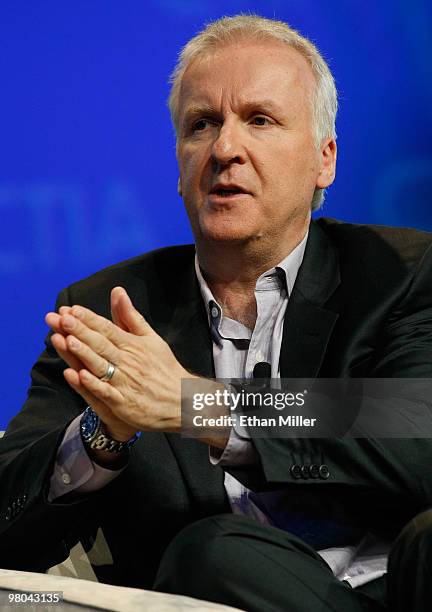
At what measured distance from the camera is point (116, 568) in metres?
1.62

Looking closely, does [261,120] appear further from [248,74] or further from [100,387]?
[100,387]

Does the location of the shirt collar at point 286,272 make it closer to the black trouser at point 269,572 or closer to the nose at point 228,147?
the nose at point 228,147

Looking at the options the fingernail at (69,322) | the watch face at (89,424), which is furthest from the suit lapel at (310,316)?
the fingernail at (69,322)

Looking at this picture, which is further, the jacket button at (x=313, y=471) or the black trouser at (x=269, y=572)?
the jacket button at (x=313, y=471)

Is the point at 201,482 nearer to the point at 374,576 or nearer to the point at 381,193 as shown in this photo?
Result: the point at 374,576

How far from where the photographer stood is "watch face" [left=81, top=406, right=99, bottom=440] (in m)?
1.42

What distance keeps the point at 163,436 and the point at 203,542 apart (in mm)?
480

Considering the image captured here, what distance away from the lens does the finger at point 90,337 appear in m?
1.28

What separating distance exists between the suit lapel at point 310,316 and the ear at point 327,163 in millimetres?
141

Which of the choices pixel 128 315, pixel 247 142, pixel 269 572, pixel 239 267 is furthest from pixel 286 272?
pixel 269 572

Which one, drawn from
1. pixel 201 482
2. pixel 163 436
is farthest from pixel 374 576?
pixel 163 436

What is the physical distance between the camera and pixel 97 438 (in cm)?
142

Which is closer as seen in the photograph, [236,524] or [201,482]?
[236,524]

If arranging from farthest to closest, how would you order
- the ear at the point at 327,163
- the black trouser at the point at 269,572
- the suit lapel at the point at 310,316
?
the ear at the point at 327,163 → the suit lapel at the point at 310,316 → the black trouser at the point at 269,572
